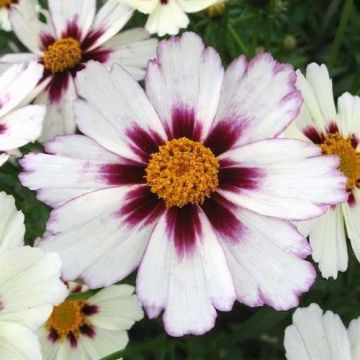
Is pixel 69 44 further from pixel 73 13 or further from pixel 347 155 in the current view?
pixel 347 155

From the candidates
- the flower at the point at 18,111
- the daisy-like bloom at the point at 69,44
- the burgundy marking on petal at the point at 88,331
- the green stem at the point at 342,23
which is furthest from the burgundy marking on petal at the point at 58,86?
the green stem at the point at 342,23

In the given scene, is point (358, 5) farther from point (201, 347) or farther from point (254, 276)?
point (254, 276)

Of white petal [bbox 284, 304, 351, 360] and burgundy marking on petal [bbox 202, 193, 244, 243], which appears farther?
white petal [bbox 284, 304, 351, 360]

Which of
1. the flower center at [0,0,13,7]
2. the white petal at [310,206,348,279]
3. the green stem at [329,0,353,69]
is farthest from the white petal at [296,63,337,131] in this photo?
the flower center at [0,0,13,7]

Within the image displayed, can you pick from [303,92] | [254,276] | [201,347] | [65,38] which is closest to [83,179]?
[254,276]

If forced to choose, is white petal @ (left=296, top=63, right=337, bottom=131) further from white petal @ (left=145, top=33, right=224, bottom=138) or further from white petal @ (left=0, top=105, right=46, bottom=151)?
white petal @ (left=0, top=105, right=46, bottom=151)

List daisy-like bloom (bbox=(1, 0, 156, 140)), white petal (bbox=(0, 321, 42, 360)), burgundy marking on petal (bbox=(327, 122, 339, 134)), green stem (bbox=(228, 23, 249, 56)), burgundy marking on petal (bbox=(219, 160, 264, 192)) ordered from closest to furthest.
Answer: white petal (bbox=(0, 321, 42, 360)), burgundy marking on petal (bbox=(219, 160, 264, 192)), burgundy marking on petal (bbox=(327, 122, 339, 134)), daisy-like bloom (bbox=(1, 0, 156, 140)), green stem (bbox=(228, 23, 249, 56))

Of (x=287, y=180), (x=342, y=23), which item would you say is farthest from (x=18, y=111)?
(x=342, y=23)
